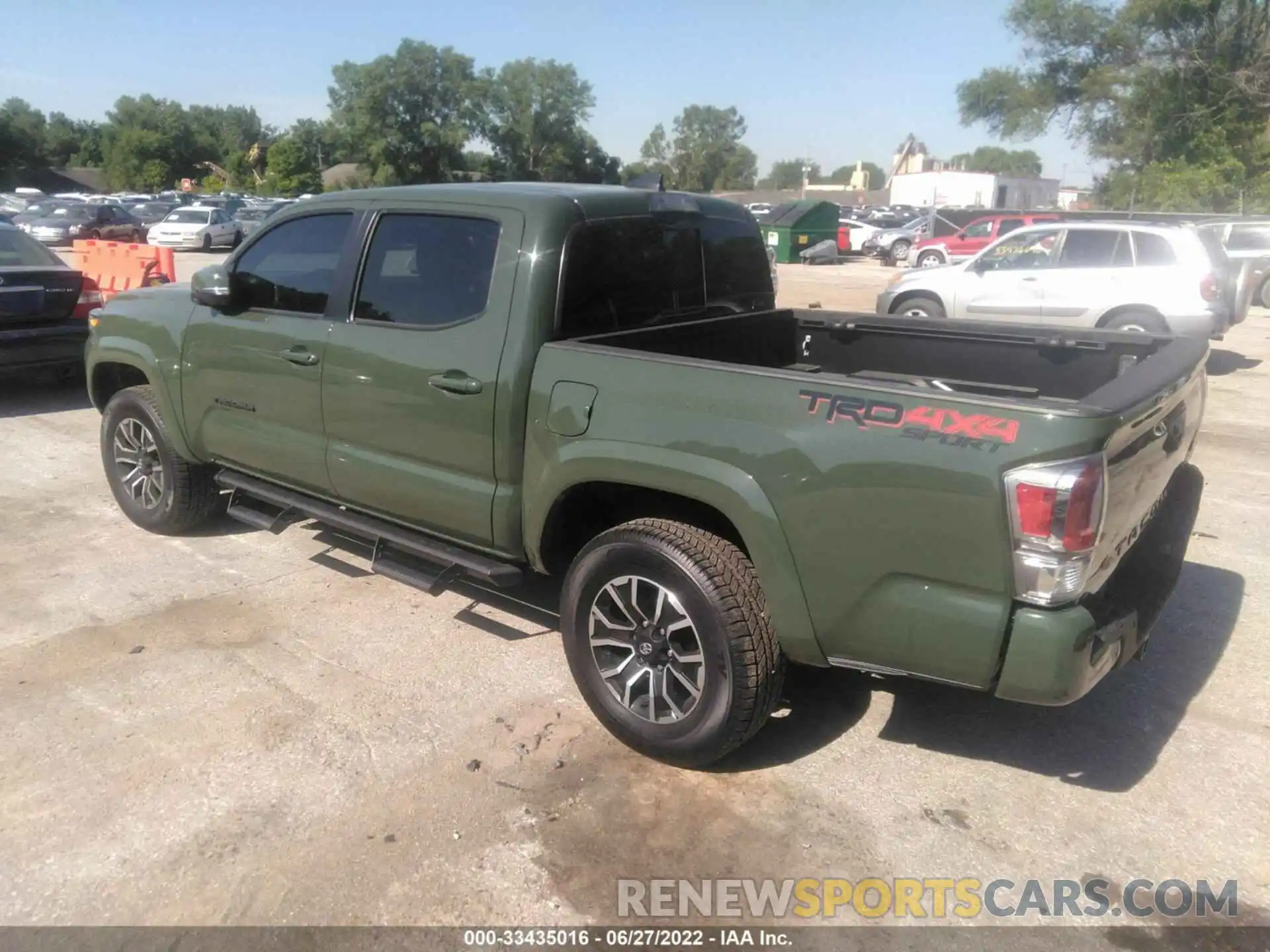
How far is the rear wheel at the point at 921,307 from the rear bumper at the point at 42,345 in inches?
340

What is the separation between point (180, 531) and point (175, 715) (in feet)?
6.67

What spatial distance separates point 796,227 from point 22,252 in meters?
21.5

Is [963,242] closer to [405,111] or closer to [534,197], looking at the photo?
[534,197]

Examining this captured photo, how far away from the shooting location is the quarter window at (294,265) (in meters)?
4.48

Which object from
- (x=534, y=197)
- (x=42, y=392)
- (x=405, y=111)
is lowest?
(x=42, y=392)

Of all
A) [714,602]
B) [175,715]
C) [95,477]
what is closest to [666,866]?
[714,602]

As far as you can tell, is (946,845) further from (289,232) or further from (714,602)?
(289,232)

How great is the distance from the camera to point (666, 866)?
9.85ft

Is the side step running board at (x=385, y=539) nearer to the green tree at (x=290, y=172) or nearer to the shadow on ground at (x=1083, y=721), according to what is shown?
the shadow on ground at (x=1083, y=721)

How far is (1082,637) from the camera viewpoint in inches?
109

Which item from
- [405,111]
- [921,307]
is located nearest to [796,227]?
[921,307]

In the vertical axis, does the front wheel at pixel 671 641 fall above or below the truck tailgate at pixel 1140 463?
below

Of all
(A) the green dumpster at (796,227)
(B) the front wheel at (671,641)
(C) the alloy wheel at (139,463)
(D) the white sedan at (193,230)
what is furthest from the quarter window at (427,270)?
(D) the white sedan at (193,230)

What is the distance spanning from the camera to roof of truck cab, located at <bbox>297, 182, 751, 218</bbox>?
387 centimetres
